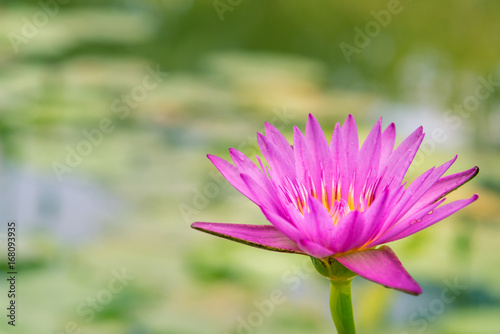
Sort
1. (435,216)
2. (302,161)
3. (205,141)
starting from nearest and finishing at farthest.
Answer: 1. (435,216)
2. (302,161)
3. (205,141)

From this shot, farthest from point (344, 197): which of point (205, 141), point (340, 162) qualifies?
point (205, 141)

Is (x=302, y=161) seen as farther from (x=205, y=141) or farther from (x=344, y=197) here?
(x=205, y=141)

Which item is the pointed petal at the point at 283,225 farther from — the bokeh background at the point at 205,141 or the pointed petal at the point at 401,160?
the bokeh background at the point at 205,141

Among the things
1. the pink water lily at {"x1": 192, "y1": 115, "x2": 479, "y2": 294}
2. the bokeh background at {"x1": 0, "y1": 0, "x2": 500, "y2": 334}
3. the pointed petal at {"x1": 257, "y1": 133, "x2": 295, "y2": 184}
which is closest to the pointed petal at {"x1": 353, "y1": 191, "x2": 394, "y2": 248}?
the pink water lily at {"x1": 192, "y1": 115, "x2": 479, "y2": 294}

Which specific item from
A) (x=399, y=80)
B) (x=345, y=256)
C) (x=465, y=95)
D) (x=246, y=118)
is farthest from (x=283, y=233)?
(x=399, y=80)

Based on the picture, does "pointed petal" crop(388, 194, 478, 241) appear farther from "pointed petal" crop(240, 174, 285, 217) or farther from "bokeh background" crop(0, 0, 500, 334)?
"bokeh background" crop(0, 0, 500, 334)

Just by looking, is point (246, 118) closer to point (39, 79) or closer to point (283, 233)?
point (39, 79)
